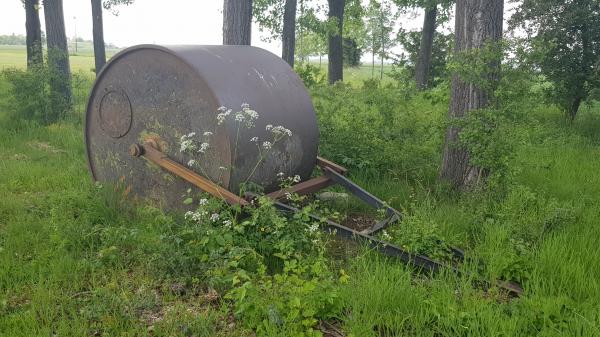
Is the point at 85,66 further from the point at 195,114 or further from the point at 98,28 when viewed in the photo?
the point at 195,114

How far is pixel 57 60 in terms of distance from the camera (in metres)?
11.4

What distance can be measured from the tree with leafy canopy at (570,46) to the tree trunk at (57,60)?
388 inches

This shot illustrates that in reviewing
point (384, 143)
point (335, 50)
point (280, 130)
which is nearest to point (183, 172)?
point (280, 130)

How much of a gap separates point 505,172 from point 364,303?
247 cm

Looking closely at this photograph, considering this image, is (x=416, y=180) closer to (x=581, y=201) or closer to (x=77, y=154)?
(x=581, y=201)

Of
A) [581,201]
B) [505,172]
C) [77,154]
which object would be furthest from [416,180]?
[77,154]

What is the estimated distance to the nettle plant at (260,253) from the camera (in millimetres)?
2869

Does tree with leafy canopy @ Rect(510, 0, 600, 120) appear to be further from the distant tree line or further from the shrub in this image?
the shrub

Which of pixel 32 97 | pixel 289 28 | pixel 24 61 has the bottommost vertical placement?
pixel 32 97

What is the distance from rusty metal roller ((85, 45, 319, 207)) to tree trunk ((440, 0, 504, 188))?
175 cm

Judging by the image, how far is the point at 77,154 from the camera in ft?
23.5

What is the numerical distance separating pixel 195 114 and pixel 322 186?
1468mm

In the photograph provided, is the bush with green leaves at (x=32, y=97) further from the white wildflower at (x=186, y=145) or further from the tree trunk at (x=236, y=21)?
the white wildflower at (x=186, y=145)

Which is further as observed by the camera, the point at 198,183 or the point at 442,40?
the point at 442,40
